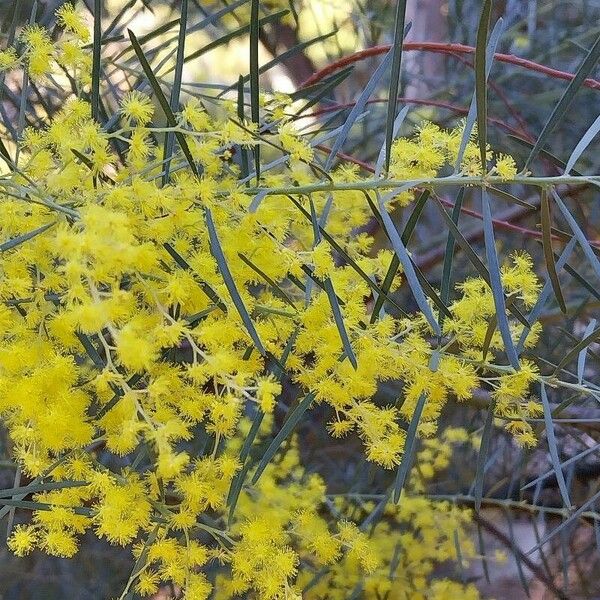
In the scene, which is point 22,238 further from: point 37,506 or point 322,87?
point 322,87

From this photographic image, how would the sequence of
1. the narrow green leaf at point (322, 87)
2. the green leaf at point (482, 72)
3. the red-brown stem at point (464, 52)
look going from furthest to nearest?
1. the narrow green leaf at point (322, 87)
2. the red-brown stem at point (464, 52)
3. the green leaf at point (482, 72)

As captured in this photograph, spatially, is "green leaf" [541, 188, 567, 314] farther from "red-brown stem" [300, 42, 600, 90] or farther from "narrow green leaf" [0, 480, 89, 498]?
"narrow green leaf" [0, 480, 89, 498]

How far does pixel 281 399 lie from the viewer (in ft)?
3.54

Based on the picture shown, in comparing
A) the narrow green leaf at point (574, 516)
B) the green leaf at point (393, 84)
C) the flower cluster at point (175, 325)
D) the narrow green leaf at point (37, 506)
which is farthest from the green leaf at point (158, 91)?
the narrow green leaf at point (574, 516)

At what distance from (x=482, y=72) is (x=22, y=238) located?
253 millimetres

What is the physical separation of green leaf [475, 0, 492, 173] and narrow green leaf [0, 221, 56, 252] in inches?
9.3

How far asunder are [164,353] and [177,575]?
5.4 inches

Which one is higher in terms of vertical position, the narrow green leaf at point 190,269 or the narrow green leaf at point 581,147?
the narrow green leaf at point 190,269

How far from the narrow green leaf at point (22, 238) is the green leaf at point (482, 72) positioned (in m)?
0.24

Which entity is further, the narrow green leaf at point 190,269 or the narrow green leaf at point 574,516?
the narrow green leaf at point 574,516

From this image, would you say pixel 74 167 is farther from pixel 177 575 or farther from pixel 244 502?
pixel 244 502

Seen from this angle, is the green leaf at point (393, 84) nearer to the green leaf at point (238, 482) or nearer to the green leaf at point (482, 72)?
the green leaf at point (482, 72)

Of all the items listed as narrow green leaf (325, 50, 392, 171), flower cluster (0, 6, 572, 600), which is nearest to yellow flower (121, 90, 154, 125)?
flower cluster (0, 6, 572, 600)

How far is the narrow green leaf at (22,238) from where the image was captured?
0.38 metres
